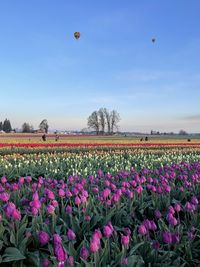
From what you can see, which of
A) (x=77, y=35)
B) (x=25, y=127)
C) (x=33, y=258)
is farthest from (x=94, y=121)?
(x=33, y=258)

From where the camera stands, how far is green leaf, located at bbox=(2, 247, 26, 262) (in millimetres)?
2928

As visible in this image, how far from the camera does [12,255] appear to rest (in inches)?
117

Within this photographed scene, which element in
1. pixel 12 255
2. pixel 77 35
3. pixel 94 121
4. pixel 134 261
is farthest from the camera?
pixel 94 121

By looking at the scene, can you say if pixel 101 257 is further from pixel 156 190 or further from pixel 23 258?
pixel 156 190

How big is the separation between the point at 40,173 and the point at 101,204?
579cm

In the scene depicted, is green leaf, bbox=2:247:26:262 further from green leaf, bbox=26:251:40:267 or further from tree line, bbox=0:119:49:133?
tree line, bbox=0:119:49:133

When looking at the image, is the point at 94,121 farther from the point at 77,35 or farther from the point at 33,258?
the point at 33,258

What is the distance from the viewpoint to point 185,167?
9008 mm

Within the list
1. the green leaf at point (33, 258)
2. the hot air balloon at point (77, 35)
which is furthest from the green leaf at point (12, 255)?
the hot air balloon at point (77, 35)

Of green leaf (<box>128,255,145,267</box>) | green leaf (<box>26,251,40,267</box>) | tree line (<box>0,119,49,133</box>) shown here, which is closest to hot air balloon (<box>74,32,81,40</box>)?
green leaf (<box>26,251,40,267</box>)

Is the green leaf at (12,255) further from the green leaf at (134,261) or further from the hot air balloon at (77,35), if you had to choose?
the hot air balloon at (77,35)

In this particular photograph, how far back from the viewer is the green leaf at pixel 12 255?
293 cm

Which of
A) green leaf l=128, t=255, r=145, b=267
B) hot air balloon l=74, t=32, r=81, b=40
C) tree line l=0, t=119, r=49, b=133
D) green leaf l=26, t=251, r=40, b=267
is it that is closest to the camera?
green leaf l=128, t=255, r=145, b=267

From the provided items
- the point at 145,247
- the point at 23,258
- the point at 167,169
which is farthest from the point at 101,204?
the point at 167,169
